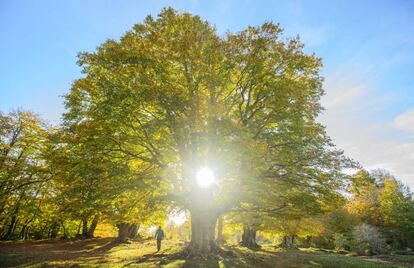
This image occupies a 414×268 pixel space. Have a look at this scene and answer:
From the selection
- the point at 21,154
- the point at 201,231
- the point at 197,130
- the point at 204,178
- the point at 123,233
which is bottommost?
the point at 201,231

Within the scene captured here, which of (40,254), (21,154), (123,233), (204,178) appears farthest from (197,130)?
(21,154)

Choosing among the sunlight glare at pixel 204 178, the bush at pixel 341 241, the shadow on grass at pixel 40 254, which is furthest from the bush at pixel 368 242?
the shadow on grass at pixel 40 254

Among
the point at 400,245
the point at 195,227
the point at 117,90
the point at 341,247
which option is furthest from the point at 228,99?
the point at 400,245

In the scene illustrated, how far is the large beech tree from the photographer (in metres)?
13.9

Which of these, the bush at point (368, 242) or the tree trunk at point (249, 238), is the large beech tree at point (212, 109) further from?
the bush at point (368, 242)

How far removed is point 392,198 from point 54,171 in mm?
52940

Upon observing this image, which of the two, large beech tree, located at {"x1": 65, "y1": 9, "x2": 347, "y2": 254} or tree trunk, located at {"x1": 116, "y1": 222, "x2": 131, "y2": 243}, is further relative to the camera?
tree trunk, located at {"x1": 116, "y1": 222, "x2": 131, "y2": 243}

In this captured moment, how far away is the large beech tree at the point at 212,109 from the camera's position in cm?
1387

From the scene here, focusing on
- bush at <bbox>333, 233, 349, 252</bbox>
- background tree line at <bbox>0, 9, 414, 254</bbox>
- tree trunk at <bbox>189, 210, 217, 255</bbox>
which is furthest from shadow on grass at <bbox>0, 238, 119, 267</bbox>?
bush at <bbox>333, 233, 349, 252</bbox>

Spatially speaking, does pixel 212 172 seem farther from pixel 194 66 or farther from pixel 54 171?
pixel 54 171

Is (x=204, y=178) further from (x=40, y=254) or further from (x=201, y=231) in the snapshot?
(x=40, y=254)

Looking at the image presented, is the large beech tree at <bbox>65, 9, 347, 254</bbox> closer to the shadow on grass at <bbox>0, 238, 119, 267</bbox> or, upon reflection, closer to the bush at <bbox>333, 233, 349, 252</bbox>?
the shadow on grass at <bbox>0, 238, 119, 267</bbox>

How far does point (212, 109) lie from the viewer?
1583 centimetres

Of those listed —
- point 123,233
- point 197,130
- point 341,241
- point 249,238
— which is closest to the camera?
point 197,130
